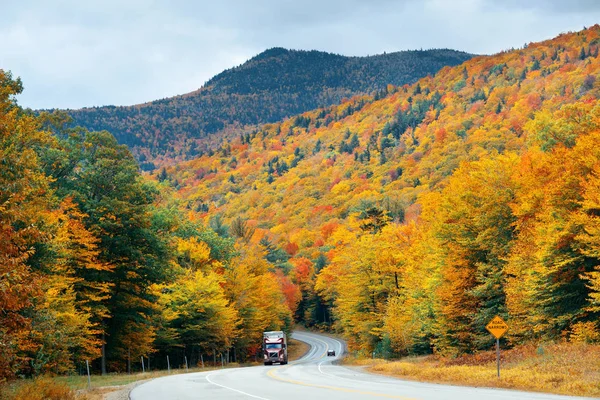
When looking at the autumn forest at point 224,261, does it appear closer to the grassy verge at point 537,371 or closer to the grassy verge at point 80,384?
the grassy verge at point 80,384

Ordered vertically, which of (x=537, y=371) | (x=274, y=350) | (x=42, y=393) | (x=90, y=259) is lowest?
(x=274, y=350)

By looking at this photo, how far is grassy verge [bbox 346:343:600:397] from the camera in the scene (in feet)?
69.2

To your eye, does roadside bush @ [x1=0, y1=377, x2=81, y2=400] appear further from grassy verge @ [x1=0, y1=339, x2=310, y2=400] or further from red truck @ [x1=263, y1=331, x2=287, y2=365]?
red truck @ [x1=263, y1=331, x2=287, y2=365]

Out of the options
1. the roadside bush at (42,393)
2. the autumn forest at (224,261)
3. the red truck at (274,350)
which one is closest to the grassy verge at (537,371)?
the autumn forest at (224,261)

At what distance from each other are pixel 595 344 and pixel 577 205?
795 cm

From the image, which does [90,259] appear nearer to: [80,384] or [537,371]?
[80,384]

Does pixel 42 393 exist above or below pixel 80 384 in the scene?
above

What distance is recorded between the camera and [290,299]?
126m

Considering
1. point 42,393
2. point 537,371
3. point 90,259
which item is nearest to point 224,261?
point 90,259

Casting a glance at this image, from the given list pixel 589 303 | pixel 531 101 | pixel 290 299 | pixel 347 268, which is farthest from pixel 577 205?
pixel 531 101

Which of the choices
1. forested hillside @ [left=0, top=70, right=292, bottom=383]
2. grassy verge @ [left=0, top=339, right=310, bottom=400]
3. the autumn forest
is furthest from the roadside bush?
the autumn forest

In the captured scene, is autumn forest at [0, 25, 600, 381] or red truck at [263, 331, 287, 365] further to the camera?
red truck at [263, 331, 287, 365]

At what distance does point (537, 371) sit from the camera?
24.9m

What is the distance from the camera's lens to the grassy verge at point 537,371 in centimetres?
2108
